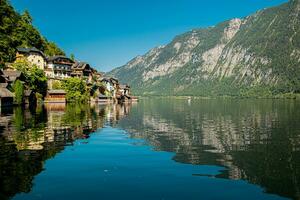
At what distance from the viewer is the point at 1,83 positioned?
288 feet

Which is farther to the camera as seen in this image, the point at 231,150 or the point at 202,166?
the point at 231,150

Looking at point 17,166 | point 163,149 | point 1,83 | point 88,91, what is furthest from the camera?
point 88,91

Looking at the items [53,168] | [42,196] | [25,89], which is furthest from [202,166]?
[25,89]

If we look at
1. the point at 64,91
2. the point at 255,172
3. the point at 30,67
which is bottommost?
the point at 255,172

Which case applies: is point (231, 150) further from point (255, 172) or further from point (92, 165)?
point (92, 165)

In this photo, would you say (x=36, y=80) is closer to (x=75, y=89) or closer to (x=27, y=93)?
(x=27, y=93)

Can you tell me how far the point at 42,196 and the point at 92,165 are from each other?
292 inches

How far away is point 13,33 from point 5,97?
53.6 metres

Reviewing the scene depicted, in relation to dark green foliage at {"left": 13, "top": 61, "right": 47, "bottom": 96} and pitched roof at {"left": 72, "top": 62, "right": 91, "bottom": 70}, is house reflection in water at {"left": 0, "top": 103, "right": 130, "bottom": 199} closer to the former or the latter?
dark green foliage at {"left": 13, "top": 61, "right": 47, "bottom": 96}

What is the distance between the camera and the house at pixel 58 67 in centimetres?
13635

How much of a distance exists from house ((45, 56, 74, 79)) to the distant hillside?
1247 cm

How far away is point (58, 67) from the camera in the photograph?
140m

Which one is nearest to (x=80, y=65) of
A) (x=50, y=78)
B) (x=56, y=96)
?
(x=50, y=78)

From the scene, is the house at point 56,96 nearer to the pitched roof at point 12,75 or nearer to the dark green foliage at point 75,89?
the dark green foliage at point 75,89
